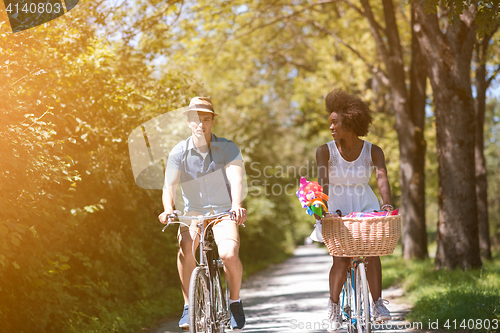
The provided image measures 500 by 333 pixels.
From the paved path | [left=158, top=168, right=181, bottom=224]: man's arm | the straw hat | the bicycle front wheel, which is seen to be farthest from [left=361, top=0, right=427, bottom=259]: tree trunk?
the bicycle front wheel

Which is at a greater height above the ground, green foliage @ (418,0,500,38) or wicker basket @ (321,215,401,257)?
green foliage @ (418,0,500,38)

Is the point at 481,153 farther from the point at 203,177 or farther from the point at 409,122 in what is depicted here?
the point at 203,177

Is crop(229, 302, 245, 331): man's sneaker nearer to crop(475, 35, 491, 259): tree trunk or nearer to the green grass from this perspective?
the green grass

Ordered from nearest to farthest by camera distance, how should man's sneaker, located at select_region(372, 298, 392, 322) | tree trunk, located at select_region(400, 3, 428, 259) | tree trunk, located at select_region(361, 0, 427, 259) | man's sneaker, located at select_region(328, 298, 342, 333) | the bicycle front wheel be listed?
1. the bicycle front wheel
2. man's sneaker, located at select_region(372, 298, 392, 322)
3. man's sneaker, located at select_region(328, 298, 342, 333)
4. tree trunk, located at select_region(361, 0, 427, 259)
5. tree trunk, located at select_region(400, 3, 428, 259)

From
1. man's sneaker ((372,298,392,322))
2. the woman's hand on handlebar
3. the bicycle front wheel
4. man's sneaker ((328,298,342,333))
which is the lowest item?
man's sneaker ((328,298,342,333))

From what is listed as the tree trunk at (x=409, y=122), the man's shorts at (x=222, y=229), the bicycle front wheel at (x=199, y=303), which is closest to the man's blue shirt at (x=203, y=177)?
the man's shorts at (x=222, y=229)

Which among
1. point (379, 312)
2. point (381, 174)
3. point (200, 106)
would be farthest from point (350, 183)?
point (200, 106)

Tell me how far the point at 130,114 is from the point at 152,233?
246 centimetres

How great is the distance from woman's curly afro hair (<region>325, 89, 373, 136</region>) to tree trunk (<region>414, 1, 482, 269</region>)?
550 cm

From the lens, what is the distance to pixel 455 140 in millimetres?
9898

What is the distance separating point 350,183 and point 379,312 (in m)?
1.13

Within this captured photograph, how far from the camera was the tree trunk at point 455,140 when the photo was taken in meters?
9.83

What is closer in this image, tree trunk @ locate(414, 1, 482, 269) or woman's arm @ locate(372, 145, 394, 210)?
woman's arm @ locate(372, 145, 394, 210)

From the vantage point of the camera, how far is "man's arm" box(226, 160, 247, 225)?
4686 mm
